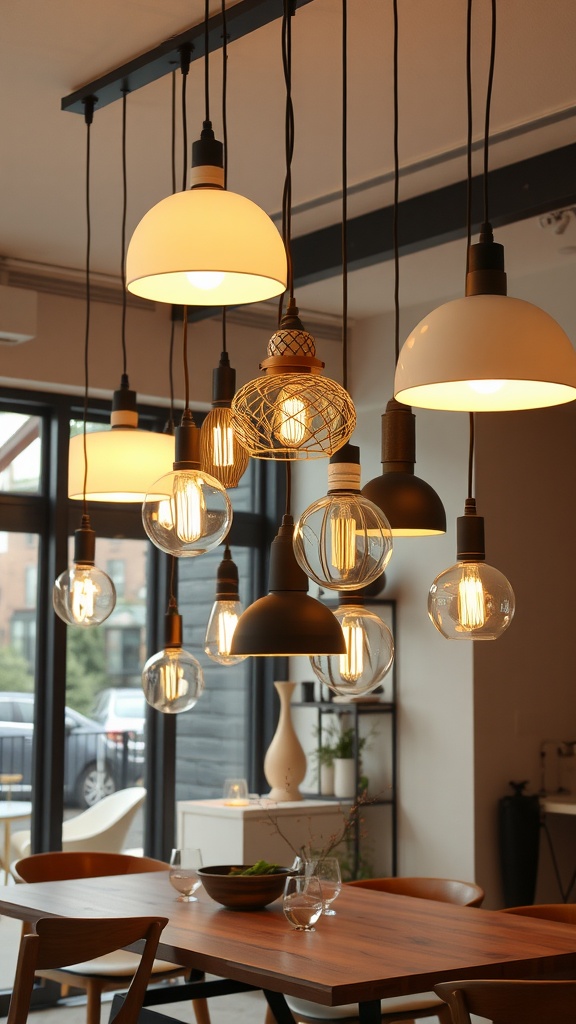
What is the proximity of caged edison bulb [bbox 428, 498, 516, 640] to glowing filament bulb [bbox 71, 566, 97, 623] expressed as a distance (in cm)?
105

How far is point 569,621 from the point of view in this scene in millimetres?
6605

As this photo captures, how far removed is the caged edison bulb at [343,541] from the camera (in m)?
2.12

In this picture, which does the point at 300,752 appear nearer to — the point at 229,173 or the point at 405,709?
the point at 405,709

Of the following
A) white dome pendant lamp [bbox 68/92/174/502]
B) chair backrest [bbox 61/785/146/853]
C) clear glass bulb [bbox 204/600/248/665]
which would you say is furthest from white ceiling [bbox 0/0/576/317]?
chair backrest [bbox 61/785/146/853]

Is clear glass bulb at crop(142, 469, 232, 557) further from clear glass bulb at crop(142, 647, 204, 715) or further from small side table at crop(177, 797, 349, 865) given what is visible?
small side table at crop(177, 797, 349, 865)

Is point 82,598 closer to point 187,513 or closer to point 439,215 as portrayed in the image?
point 187,513

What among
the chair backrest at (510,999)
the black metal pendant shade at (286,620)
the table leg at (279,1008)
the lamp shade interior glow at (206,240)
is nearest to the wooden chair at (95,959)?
the table leg at (279,1008)

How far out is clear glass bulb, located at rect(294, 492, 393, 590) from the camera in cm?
212

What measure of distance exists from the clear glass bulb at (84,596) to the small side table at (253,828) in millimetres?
2748

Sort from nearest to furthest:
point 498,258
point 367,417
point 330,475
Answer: point 498,258, point 330,475, point 367,417

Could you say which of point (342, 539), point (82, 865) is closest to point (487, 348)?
point (342, 539)

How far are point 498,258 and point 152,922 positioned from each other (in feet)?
6.07

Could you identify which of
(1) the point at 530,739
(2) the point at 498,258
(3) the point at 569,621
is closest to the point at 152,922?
(2) the point at 498,258

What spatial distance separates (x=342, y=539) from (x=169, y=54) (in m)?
2.07
